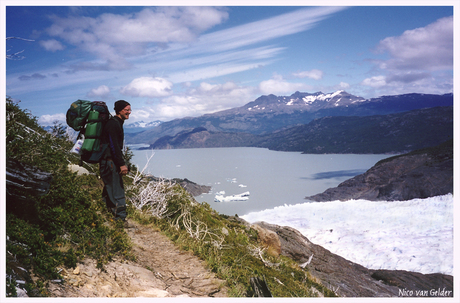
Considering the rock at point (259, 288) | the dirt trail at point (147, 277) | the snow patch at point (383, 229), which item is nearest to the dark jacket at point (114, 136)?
the dirt trail at point (147, 277)

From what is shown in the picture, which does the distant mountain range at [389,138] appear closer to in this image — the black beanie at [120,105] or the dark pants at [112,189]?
the dark pants at [112,189]

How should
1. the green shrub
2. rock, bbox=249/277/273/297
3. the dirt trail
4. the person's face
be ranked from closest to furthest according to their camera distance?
the green shrub → the dirt trail → rock, bbox=249/277/273/297 → the person's face

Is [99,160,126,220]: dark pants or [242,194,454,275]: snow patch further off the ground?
[99,160,126,220]: dark pants

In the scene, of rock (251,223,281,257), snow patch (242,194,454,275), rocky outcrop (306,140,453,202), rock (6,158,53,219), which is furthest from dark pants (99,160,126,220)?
rocky outcrop (306,140,453,202)

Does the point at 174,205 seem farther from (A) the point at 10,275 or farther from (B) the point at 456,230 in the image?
(B) the point at 456,230

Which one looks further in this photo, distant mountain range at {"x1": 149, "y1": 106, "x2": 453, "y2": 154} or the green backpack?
distant mountain range at {"x1": 149, "y1": 106, "x2": 453, "y2": 154}

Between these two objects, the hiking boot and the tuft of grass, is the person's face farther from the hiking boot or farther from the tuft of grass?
the tuft of grass

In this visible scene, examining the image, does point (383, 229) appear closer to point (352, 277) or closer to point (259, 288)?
point (352, 277)
